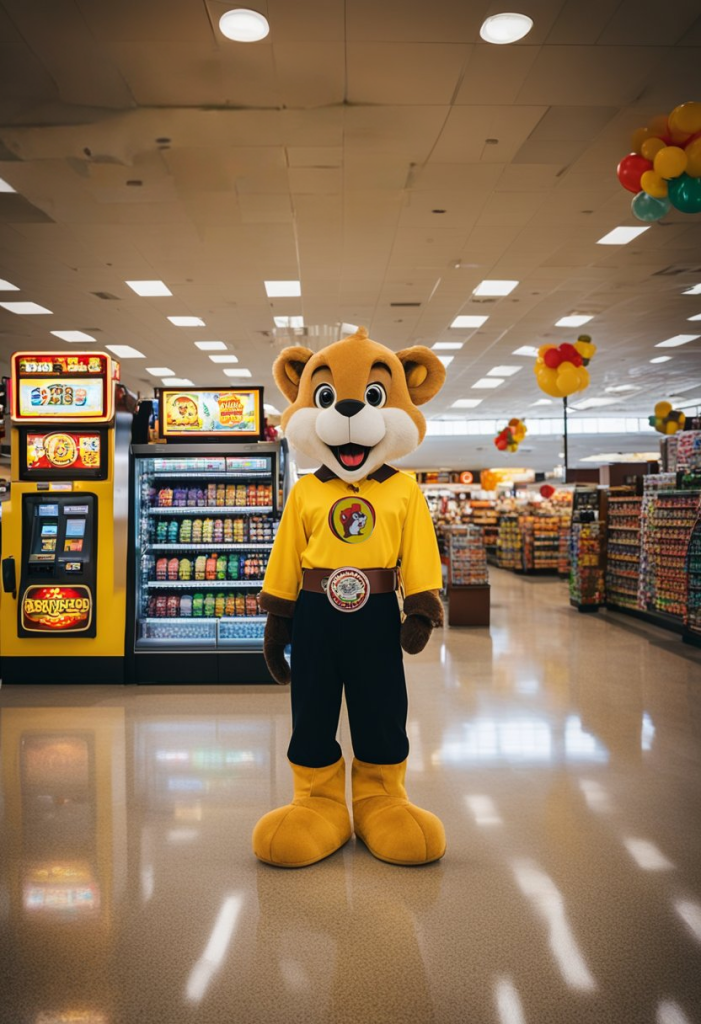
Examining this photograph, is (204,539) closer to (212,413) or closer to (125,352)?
(212,413)

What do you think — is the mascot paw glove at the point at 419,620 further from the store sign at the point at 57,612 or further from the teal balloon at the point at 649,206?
the teal balloon at the point at 649,206

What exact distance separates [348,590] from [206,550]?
10.7ft

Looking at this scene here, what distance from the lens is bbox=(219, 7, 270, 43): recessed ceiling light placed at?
4.38 metres

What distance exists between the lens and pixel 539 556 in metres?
15.2

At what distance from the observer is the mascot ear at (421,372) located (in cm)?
331

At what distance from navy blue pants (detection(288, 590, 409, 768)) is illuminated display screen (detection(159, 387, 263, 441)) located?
3.16 metres

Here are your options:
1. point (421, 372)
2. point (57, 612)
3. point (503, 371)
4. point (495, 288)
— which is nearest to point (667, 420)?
Result: point (503, 371)

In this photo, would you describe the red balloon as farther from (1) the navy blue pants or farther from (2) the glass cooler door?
(1) the navy blue pants

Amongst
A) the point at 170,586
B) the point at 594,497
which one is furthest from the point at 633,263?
the point at 170,586

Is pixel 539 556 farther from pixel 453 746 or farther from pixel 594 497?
pixel 453 746

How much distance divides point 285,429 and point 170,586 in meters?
3.00

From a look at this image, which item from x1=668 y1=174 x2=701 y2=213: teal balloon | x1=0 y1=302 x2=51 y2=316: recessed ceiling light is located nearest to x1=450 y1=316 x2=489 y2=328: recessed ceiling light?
x1=0 y1=302 x2=51 y2=316: recessed ceiling light

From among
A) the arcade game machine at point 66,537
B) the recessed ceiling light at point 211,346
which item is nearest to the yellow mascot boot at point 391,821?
the arcade game machine at point 66,537

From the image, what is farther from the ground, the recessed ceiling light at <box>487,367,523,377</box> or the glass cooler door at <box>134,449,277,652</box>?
the recessed ceiling light at <box>487,367,523,377</box>
